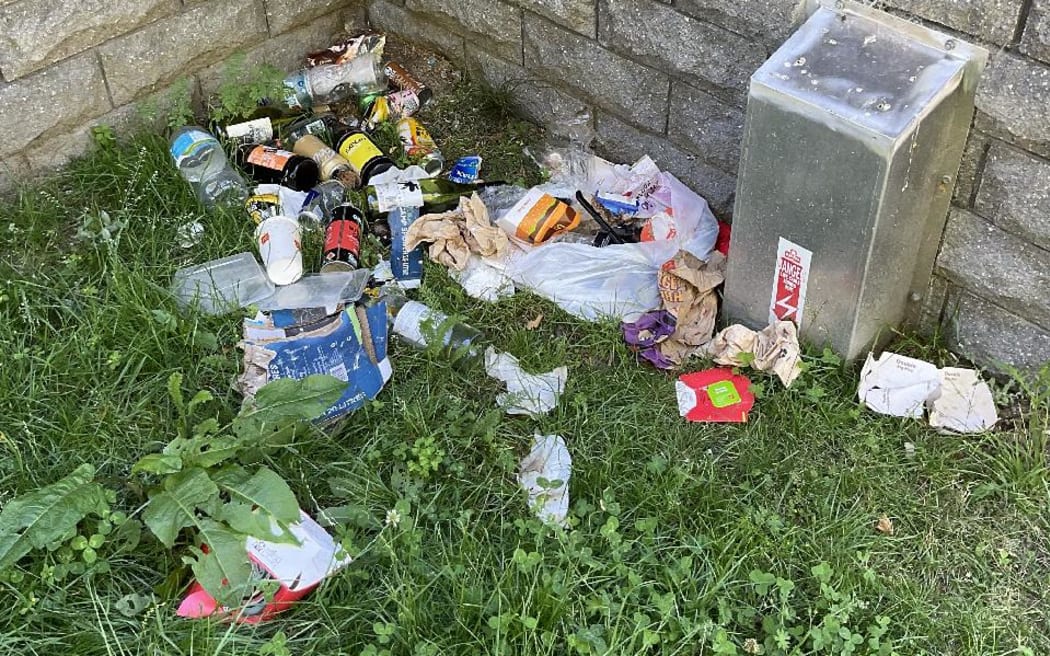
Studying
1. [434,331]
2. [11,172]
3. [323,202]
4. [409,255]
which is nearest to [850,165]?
[434,331]

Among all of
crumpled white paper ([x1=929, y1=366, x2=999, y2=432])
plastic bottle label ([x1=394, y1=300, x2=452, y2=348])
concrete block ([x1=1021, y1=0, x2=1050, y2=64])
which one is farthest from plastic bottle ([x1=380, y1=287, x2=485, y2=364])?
concrete block ([x1=1021, y1=0, x2=1050, y2=64])

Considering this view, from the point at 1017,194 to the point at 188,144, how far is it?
2540 millimetres

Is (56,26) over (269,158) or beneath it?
over

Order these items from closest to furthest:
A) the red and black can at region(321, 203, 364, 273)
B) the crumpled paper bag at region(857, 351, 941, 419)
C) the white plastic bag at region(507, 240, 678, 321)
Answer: the crumpled paper bag at region(857, 351, 941, 419) < the white plastic bag at region(507, 240, 678, 321) < the red and black can at region(321, 203, 364, 273)

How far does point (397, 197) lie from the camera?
3.46 m

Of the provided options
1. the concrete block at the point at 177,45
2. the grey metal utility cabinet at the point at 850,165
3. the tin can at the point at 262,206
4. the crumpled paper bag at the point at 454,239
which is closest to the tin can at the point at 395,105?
the concrete block at the point at 177,45

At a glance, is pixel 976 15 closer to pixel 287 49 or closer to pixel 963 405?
pixel 963 405

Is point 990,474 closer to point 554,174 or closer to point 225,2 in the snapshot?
point 554,174

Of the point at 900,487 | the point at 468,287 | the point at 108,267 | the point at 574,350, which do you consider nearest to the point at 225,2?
the point at 108,267

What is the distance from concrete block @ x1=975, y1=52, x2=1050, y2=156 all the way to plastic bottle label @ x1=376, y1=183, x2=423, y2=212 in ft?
5.60

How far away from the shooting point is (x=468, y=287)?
3.26m

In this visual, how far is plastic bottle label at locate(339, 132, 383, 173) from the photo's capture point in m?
3.68

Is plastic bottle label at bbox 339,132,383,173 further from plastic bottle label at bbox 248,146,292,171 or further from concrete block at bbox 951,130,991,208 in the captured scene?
concrete block at bbox 951,130,991,208

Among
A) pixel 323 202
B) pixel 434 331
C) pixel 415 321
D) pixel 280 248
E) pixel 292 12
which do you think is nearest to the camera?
pixel 434 331
